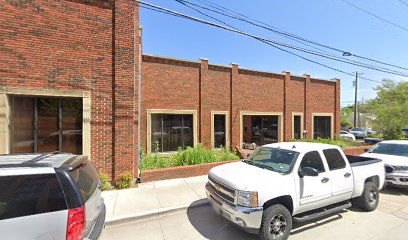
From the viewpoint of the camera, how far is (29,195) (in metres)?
2.53

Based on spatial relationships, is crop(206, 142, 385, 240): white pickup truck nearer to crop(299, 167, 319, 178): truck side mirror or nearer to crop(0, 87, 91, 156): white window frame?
crop(299, 167, 319, 178): truck side mirror

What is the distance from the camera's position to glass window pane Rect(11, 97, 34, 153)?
6285 mm

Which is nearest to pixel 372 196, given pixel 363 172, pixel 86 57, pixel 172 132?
pixel 363 172

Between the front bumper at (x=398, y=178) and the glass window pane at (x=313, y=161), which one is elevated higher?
the glass window pane at (x=313, y=161)

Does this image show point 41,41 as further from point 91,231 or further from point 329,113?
point 329,113

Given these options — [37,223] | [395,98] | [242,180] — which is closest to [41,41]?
[37,223]

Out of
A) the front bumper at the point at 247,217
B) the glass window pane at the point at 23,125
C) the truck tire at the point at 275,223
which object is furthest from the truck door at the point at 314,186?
the glass window pane at the point at 23,125

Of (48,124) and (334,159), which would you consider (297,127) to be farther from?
(48,124)

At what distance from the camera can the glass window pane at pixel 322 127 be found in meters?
17.1

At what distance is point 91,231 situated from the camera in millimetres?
2973

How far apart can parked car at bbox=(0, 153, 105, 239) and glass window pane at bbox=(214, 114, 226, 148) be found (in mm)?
10310

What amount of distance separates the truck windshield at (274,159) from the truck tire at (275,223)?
2.69ft

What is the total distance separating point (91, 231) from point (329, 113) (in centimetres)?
1922

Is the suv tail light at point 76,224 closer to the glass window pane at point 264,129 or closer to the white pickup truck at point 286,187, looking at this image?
the white pickup truck at point 286,187
